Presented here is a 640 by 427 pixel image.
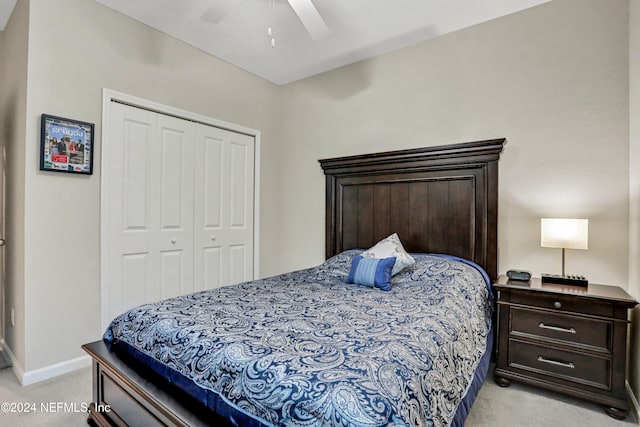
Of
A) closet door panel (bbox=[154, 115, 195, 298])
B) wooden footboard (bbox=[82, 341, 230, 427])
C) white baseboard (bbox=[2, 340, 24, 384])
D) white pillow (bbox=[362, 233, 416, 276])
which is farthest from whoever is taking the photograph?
closet door panel (bbox=[154, 115, 195, 298])

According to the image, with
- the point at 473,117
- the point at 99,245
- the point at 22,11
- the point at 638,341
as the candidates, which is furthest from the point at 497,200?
the point at 22,11

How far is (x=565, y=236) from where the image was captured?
218cm

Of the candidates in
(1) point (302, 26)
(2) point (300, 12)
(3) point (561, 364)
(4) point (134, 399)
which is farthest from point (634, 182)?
(4) point (134, 399)

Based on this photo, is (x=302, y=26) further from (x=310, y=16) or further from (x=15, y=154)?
(x=15, y=154)

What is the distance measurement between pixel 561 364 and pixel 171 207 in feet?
10.5

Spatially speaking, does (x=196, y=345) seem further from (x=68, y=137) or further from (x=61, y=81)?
(x=61, y=81)

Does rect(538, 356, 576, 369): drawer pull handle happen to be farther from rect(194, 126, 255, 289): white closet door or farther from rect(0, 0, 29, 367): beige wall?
rect(0, 0, 29, 367): beige wall

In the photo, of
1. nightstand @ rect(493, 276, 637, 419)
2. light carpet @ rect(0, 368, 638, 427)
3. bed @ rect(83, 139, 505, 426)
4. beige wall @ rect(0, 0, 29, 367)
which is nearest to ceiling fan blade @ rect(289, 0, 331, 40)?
bed @ rect(83, 139, 505, 426)

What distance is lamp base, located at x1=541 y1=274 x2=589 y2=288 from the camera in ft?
7.12

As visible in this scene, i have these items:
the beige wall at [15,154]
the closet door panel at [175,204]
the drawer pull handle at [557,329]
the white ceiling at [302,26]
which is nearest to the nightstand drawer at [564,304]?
the drawer pull handle at [557,329]

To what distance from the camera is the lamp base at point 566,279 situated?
2.17 metres

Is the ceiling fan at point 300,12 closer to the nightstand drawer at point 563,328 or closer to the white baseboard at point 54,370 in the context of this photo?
the nightstand drawer at point 563,328

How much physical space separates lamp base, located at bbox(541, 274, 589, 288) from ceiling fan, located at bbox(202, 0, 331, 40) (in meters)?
2.31

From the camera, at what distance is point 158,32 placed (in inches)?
115
